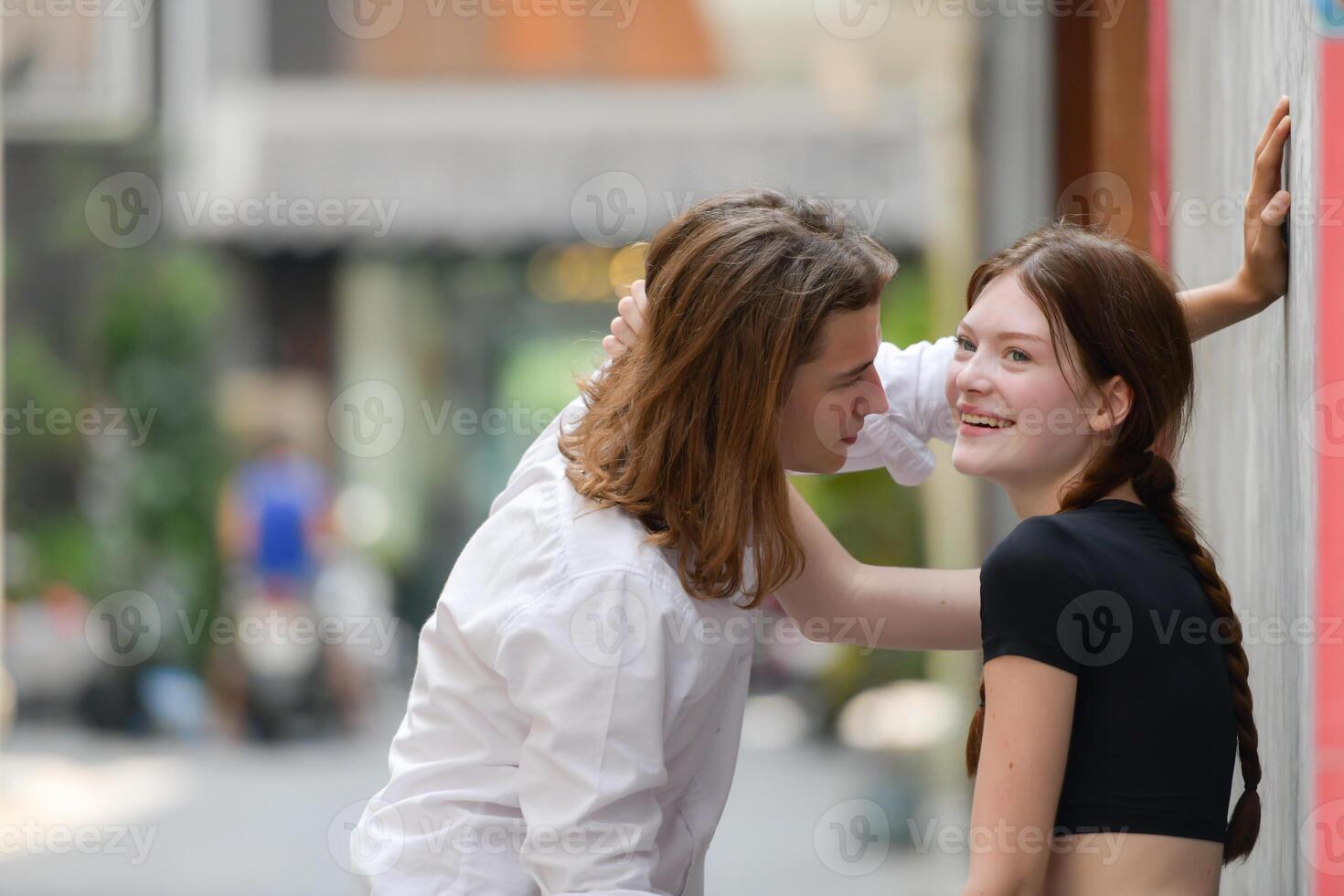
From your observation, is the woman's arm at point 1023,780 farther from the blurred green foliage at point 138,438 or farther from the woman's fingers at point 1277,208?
the blurred green foliage at point 138,438

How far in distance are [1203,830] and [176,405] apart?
8.46 m

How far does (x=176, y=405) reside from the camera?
9.21m

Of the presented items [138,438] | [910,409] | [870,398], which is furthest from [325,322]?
[870,398]

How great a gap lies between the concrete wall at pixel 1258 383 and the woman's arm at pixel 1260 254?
0.04m

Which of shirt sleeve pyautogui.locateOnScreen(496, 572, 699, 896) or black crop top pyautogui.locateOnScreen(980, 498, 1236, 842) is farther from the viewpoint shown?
shirt sleeve pyautogui.locateOnScreen(496, 572, 699, 896)

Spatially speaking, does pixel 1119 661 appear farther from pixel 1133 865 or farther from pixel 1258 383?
pixel 1258 383

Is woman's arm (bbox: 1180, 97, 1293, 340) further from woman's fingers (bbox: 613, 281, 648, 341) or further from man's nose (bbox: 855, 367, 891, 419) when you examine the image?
woman's fingers (bbox: 613, 281, 648, 341)

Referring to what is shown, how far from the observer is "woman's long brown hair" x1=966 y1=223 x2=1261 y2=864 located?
5.38 feet

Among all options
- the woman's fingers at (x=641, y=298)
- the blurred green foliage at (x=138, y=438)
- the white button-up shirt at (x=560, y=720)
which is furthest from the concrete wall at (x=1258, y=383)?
the blurred green foliage at (x=138, y=438)

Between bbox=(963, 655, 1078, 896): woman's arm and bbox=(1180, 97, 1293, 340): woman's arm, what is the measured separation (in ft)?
1.92

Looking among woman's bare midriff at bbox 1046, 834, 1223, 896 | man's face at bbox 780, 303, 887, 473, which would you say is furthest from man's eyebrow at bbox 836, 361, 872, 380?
woman's bare midriff at bbox 1046, 834, 1223, 896

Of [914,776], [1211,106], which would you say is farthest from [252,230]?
[1211,106]

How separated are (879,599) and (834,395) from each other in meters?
0.36

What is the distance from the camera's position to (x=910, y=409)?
7.09 feet
